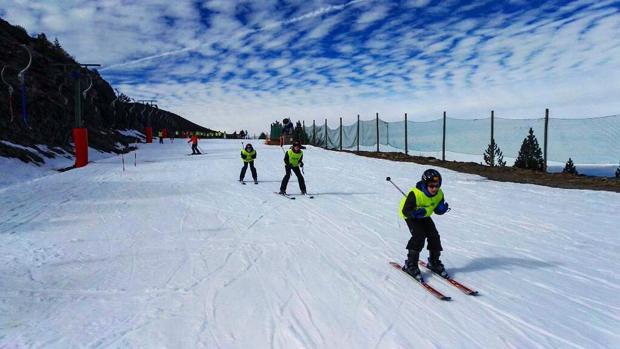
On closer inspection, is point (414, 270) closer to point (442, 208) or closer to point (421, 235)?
point (421, 235)

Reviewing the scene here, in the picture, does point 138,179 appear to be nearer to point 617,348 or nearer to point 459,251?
point 459,251

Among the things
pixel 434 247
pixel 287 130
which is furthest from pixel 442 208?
pixel 287 130

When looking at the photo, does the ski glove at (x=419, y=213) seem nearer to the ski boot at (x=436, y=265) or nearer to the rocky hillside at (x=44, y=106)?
the ski boot at (x=436, y=265)

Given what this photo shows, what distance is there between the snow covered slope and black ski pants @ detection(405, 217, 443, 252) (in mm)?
427

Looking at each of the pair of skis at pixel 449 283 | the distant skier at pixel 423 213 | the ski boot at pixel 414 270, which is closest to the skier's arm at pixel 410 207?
the distant skier at pixel 423 213

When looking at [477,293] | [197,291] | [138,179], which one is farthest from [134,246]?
[138,179]

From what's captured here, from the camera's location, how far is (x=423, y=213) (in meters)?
5.01

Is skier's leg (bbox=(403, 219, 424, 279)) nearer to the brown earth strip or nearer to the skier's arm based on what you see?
the skier's arm

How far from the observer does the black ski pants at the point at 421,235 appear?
5156 millimetres

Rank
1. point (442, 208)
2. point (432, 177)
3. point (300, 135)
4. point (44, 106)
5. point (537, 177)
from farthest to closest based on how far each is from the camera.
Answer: point (300, 135) < point (44, 106) < point (537, 177) < point (442, 208) < point (432, 177)

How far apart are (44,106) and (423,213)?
28767 mm

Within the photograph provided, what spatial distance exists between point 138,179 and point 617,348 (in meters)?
14.9

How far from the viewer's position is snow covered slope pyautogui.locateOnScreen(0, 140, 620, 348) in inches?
147

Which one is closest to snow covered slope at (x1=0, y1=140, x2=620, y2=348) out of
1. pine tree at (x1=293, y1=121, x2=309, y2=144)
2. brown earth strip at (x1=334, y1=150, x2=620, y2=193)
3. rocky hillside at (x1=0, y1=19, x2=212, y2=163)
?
brown earth strip at (x1=334, y1=150, x2=620, y2=193)
